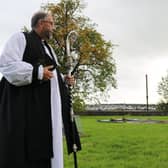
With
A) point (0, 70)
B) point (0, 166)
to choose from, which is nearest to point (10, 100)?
point (0, 70)

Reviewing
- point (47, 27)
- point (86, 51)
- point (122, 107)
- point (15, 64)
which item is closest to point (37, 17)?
point (47, 27)

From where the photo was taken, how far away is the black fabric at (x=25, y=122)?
487 cm

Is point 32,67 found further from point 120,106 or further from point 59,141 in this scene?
point 120,106

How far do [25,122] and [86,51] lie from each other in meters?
33.1

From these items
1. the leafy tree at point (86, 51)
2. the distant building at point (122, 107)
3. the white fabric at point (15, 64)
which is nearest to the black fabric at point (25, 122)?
the white fabric at point (15, 64)

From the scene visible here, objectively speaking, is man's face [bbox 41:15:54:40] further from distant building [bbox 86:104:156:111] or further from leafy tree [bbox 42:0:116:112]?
distant building [bbox 86:104:156:111]

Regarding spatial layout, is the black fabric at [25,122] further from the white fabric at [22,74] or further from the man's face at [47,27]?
the man's face at [47,27]

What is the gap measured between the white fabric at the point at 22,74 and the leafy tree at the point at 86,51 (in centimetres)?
2853

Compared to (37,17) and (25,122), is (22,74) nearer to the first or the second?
(25,122)

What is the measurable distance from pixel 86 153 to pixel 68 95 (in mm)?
6371

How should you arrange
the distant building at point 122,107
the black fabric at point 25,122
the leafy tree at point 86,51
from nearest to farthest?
the black fabric at point 25,122 → the leafy tree at point 86,51 → the distant building at point 122,107

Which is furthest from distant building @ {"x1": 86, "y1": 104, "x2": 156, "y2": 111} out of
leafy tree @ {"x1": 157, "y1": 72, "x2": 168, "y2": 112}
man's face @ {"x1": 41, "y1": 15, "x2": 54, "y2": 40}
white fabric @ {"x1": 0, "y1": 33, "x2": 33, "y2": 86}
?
white fabric @ {"x1": 0, "y1": 33, "x2": 33, "y2": 86}

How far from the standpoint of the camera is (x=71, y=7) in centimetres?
3853

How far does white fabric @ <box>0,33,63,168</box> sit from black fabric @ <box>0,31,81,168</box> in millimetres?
76
